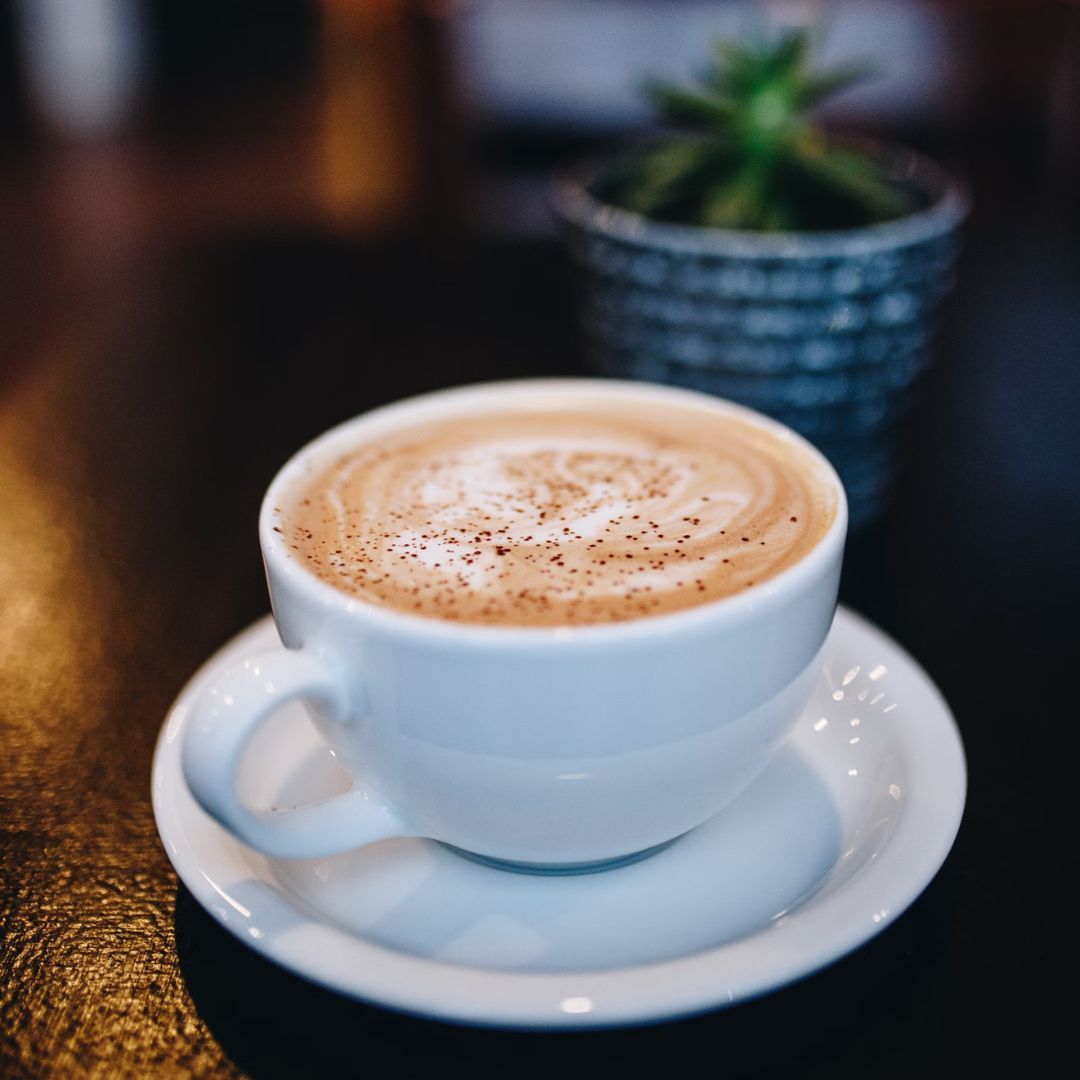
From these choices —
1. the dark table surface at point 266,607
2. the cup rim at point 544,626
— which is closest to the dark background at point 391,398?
the dark table surface at point 266,607

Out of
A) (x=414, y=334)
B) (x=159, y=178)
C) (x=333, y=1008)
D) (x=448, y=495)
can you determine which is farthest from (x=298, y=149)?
(x=333, y=1008)

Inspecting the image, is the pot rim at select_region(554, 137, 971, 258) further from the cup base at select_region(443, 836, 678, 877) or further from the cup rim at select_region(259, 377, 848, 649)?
the cup base at select_region(443, 836, 678, 877)

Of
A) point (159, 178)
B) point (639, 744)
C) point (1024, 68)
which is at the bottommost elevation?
point (159, 178)

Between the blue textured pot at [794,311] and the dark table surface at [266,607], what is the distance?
81 mm

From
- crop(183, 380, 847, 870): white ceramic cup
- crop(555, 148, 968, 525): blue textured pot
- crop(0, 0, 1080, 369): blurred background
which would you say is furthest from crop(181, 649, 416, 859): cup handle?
crop(0, 0, 1080, 369): blurred background

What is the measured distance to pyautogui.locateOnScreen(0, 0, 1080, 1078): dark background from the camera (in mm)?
456

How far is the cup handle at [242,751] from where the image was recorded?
45 centimetres

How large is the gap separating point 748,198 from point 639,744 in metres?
0.56

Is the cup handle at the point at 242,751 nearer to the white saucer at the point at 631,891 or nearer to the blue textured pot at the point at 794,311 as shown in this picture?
the white saucer at the point at 631,891

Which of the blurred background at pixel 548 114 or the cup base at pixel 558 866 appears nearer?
the cup base at pixel 558 866

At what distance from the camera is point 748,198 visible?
887 millimetres

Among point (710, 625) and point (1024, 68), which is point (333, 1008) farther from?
point (1024, 68)

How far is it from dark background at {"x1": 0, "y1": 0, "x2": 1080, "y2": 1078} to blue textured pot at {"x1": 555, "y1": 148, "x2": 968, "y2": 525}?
82mm

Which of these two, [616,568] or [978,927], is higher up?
[616,568]
